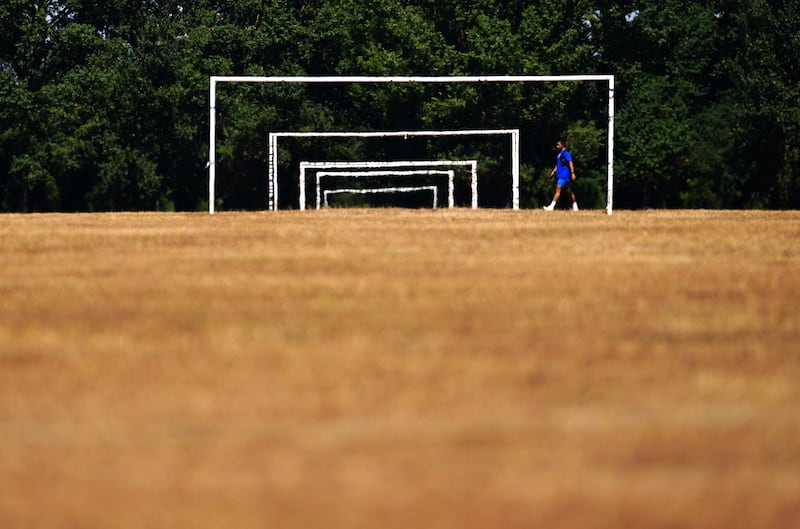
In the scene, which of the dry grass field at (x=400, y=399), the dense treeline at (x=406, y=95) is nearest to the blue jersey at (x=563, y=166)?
the dense treeline at (x=406, y=95)

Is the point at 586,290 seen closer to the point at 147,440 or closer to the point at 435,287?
the point at 435,287

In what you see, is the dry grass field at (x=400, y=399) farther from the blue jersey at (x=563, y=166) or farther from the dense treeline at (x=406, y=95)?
the dense treeline at (x=406, y=95)

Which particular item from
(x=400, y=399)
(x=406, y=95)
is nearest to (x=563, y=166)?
(x=406, y=95)

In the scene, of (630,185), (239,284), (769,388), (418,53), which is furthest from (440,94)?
(769,388)

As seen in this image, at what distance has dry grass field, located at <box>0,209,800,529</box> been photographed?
496cm

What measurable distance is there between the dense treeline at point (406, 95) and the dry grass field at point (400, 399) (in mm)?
51217

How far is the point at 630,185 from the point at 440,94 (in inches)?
402

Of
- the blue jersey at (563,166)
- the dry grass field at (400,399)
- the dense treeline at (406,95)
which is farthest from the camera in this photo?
the dense treeline at (406,95)

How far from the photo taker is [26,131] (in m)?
67.3

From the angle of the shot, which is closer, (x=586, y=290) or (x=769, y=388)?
(x=769, y=388)

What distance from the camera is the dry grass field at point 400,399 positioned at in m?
4.96

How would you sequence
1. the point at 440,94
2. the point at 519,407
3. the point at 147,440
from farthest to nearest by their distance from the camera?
the point at 440,94
the point at 519,407
the point at 147,440

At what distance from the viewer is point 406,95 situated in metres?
64.7

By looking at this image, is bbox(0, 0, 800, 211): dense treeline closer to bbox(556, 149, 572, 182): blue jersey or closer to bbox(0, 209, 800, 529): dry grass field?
bbox(556, 149, 572, 182): blue jersey
